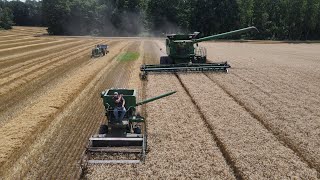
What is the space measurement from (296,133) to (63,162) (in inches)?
335

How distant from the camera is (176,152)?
11.9 m

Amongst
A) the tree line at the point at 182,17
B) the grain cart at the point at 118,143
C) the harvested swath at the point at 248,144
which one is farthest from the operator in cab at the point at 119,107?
the tree line at the point at 182,17

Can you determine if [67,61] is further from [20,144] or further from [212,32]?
[212,32]

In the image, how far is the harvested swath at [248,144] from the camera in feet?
34.6

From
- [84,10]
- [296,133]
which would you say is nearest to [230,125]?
[296,133]

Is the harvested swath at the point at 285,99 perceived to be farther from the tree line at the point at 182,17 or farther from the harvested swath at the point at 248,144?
the tree line at the point at 182,17

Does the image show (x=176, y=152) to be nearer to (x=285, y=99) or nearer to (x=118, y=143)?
(x=118, y=143)

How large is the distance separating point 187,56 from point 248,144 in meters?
17.8

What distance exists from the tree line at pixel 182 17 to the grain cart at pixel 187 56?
2382 inches

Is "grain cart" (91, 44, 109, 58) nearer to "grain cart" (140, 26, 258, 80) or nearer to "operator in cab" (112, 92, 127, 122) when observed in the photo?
"grain cart" (140, 26, 258, 80)

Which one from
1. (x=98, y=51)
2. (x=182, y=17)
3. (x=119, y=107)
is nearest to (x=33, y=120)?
(x=119, y=107)

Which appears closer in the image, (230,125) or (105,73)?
(230,125)

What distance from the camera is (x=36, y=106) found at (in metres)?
17.9

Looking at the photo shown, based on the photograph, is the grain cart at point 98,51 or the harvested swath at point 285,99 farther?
the grain cart at point 98,51
